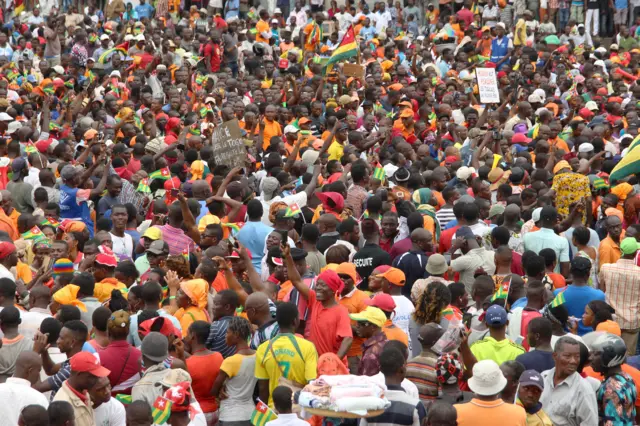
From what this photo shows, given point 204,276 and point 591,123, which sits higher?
point 204,276

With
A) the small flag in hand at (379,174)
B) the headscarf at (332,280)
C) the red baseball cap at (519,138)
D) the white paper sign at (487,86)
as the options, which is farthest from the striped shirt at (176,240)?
the white paper sign at (487,86)

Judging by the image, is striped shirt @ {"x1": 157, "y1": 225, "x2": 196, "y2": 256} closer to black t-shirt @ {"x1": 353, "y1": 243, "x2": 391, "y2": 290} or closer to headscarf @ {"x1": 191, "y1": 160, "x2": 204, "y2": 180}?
black t-shirt @ {"x1": 353, "y1": 243, "x2": 391, "y2": 290}

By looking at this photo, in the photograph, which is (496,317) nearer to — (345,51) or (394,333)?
(394,333)

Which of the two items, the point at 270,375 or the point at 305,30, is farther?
the point at 305,30

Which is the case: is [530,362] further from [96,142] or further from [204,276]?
[96,142]

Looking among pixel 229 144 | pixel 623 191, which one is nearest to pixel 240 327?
pixel 229 144

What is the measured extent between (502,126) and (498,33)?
792 cm

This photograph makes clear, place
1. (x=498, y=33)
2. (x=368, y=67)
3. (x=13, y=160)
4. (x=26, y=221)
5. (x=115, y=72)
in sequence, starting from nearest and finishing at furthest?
(x=26, y=221)
(x=13, y=160)
(x=115, y=72)
(x=368, y=67)
(x=498, y=33)

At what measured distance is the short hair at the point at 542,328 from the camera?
25.1ft

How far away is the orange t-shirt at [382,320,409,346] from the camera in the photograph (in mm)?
7953

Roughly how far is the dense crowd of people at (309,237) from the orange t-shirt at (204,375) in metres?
0.01

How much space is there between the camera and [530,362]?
7.57 metres

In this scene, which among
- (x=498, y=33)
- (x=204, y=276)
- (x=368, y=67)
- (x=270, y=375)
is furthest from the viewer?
(x=498, y=33)

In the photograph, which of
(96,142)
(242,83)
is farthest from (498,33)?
(96,142)
